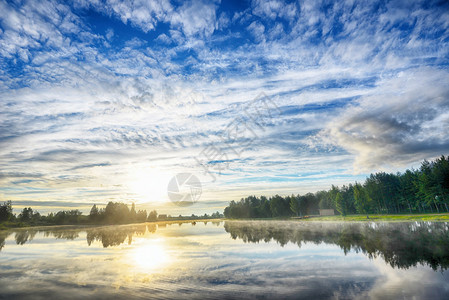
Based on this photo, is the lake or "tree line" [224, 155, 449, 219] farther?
"tree line" [224, 155, 449, 219]

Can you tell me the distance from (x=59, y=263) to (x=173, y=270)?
14.3 metres

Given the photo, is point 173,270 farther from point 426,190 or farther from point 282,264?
point 426,190

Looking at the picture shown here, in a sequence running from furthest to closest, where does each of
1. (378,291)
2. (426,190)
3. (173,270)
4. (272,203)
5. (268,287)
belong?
(272,203)
(426,190)
(173,270)
(268,287)
(378,291)

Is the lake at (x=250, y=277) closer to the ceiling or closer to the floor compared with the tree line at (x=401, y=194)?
closer to the floor

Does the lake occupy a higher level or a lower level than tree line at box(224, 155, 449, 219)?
lower

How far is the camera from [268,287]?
14.2 metres

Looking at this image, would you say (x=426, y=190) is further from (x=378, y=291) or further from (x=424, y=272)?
(x=378, y=291)

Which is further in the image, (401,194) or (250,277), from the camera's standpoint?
(401,194)

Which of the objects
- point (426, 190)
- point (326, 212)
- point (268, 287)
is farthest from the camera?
point (326, 212)

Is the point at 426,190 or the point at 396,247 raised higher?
the point at 426,190

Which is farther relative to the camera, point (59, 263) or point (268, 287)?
point (59, 263)

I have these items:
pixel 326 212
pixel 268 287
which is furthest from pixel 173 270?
pixel 326 212

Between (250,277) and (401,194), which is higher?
(401,194)

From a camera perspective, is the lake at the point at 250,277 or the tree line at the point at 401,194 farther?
the tree line at the point at 401,194
